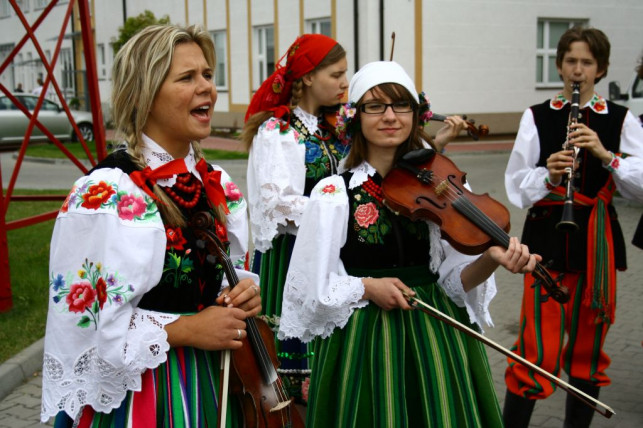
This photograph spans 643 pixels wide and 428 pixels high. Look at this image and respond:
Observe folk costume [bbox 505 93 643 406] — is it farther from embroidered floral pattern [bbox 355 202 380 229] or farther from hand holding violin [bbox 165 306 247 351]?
hand holding violin [bbox 165 306 247 351]

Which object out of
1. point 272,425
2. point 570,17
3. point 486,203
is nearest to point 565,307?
point 486,203

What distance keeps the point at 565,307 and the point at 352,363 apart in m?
1.54

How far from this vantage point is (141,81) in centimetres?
224

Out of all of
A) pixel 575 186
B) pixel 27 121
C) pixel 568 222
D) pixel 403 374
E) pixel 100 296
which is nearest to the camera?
pixel 100 296

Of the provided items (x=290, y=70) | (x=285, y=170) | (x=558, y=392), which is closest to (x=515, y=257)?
(x=285, y=170)

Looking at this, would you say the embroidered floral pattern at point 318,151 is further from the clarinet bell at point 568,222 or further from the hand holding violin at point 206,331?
the hand holding violin at point 206,331

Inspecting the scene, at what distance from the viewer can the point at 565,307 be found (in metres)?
3.85

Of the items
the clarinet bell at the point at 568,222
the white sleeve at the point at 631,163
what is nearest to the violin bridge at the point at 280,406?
the clarinet bell at the point at 568,222

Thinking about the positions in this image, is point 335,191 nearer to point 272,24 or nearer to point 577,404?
point 577,404

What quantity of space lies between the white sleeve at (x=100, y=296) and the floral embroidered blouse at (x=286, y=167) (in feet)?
6.21

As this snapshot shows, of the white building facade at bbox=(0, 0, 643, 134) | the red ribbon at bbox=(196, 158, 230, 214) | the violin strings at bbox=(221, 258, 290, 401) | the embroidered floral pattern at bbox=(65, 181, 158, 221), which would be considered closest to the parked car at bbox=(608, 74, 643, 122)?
the white building facade at bbox=(0, 0, 643, 134)

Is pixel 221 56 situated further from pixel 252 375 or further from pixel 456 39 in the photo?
pixel 252 375

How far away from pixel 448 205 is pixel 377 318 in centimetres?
48

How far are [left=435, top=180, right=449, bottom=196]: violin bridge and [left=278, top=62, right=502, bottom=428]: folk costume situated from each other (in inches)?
6.9
